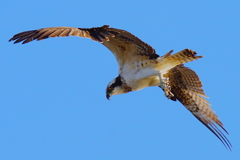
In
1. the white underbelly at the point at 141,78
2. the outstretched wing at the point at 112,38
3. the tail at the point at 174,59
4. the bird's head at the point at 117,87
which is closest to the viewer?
the outstretched wing at the point at 112,38

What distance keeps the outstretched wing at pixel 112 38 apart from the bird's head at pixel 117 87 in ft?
1.11

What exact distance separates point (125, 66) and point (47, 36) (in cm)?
245

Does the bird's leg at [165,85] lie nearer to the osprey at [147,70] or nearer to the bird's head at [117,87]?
the osprey at [147,70]

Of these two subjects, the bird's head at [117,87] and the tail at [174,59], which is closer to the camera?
the tail at [174,59]

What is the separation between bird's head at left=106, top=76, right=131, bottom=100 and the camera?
418 inches

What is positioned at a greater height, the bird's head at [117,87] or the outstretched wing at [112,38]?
the outstretched wing at [112,38]

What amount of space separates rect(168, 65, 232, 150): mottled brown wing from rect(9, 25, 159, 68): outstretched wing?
124cm

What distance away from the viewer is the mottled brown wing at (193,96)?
37.0ft

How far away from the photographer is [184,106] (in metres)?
11.7

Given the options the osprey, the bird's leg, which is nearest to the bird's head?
the osprey

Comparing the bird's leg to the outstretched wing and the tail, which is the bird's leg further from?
the outstretched wing

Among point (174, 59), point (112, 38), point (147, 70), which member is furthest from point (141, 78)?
point (112, 38)

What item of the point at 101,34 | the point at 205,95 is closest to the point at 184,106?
the point at 205,95

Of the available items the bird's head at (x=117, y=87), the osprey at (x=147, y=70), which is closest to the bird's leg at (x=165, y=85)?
the osprey at (x=147, y=70)
